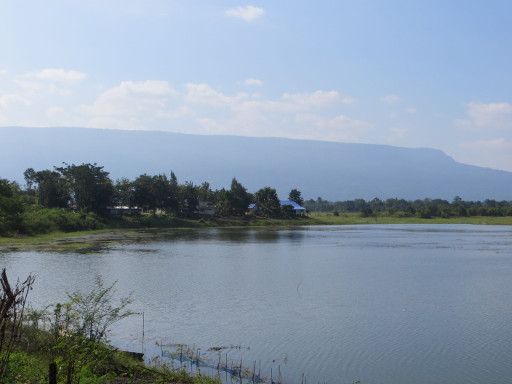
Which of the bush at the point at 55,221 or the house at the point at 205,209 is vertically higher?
the house at the point at 205,209

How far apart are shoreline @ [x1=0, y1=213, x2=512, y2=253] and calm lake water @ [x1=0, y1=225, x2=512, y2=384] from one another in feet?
25.2

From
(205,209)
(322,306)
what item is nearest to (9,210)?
(322,306)

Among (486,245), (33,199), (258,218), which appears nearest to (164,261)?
(486,245)

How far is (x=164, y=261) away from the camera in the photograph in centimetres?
4625

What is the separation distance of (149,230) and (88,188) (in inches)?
472

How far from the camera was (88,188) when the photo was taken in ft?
303

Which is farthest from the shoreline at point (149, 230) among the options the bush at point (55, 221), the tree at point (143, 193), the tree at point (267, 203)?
the tree at point (143, 193)

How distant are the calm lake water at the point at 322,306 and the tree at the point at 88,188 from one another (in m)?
40.1

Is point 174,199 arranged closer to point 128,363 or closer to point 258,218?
point 258,218

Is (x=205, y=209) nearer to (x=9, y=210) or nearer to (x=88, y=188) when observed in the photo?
(x=88, y=188)

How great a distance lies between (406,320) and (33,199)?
273 ft

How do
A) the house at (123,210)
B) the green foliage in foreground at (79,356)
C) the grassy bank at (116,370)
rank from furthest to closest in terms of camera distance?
the house at (123,210), the grassy bank at (116,370), the green foliage in foreground at (79,356)

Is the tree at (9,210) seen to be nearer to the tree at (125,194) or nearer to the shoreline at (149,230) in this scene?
the shoreline at (149,230)

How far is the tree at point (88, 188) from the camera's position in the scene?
92.4m
